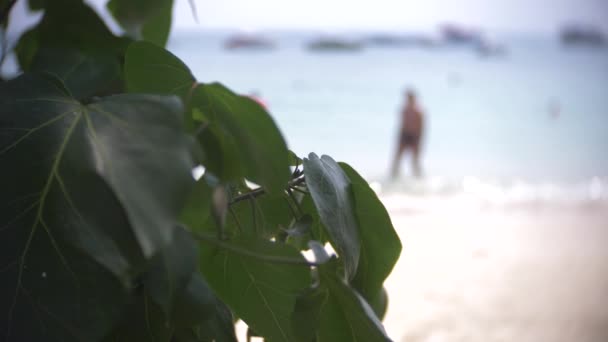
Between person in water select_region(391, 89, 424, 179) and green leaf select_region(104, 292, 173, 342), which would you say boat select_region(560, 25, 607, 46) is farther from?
green leaf select_region(104, 292, 173, 342)

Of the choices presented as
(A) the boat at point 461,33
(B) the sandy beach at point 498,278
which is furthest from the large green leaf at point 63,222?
(A) the boat at point 461,33

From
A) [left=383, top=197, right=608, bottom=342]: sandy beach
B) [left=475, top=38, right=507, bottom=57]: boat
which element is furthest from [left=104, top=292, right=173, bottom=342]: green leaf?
[left=475, top=38, right=507, bottom=57]: boat

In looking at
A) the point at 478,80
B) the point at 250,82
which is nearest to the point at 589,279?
the point at 250,82

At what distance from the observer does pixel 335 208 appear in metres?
0.21

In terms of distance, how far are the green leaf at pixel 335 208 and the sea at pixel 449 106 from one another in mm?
4104

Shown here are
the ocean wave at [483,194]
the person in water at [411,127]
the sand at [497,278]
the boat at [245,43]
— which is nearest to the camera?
the sand at [497,278]

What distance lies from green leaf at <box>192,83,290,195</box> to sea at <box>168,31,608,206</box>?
417 cm

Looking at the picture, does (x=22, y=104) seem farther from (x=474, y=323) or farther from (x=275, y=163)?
(x=474, y=323)

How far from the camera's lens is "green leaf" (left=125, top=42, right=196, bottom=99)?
0.21 m

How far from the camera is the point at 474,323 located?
→ 1.67m

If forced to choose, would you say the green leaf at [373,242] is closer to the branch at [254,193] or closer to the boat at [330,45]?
the branch at [254,193]

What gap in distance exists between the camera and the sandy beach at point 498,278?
1.63 meters

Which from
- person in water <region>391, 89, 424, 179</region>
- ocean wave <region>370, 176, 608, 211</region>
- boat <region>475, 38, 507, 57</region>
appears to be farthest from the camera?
boat <region>475, 38, 507, 57</region>

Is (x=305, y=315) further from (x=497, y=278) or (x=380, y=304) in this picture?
(x=497, y=278)
